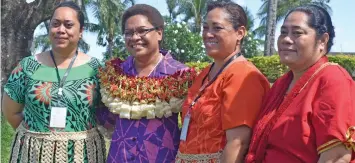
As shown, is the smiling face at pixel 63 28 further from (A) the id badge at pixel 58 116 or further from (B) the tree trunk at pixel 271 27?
(B) the tree trunk at pixel 271 27

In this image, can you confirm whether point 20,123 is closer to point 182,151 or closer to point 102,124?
point 102,124

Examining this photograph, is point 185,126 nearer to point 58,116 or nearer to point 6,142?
point 58,116

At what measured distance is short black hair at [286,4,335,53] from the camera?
2.46 meters

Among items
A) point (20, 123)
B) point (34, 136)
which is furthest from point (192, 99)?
point (20, 123)

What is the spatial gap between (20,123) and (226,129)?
174 cm

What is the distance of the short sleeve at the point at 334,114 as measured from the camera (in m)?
2.21

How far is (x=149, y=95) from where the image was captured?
3.26 m

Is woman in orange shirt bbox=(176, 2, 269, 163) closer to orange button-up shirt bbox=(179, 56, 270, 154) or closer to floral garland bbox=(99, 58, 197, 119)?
orange button-up shirt bbox=(179, 56, 270, 154)

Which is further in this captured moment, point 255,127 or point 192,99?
point 192,99

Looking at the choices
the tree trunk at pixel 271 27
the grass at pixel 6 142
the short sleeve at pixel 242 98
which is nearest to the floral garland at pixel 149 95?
the short sleeve at pixel 242 98

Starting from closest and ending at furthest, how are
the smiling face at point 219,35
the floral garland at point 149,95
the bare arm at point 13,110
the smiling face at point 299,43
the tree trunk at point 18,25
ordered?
the smiling face at point 299,43 → the smiling face at point 219,35 → the floral garland at point 149,95 → the bare arm at point 13,110 → the tree trunk at point 18,25

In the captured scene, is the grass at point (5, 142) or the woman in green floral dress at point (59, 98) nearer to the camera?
the woman in green floral dress at point (59, 98)

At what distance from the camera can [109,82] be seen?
3395 mm

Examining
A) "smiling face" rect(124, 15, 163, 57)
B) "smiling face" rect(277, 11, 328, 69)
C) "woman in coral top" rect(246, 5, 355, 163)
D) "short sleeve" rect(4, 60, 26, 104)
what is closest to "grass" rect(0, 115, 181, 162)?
"short sleeve" rect(4, 60, 26, 104)
